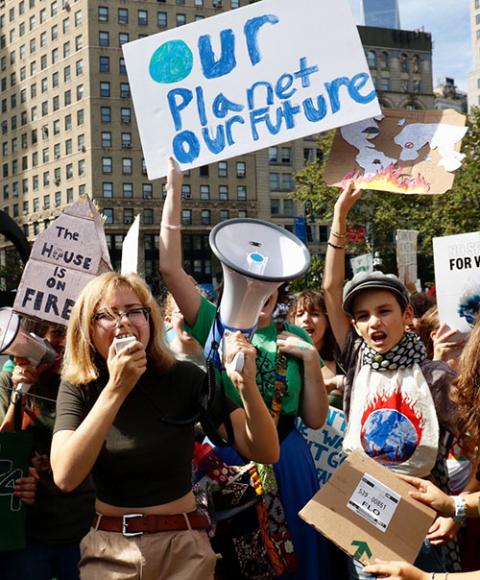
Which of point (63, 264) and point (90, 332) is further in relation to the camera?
point (63, 264)

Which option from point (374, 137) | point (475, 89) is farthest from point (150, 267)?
point (374, 137)

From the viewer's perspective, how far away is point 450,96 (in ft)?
396

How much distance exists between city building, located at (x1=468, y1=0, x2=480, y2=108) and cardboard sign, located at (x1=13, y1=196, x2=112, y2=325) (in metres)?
82.9

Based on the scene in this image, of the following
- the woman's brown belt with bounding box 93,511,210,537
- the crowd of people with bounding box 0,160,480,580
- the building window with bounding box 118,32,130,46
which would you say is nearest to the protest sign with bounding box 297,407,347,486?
the crowd of people with bounding box 0,160,480,580

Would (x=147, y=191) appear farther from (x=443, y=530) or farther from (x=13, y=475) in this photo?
(x=443, y=530)

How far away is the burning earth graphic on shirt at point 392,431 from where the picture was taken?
3059 mm

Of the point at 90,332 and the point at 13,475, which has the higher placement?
the point at 90,332

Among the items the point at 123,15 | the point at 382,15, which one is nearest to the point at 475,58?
the point at 123,15

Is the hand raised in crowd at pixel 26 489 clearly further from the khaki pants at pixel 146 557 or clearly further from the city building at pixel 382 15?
the city building at pixel 382 15

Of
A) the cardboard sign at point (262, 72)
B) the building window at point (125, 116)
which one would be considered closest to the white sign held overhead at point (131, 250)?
the cardboard sign at point (262, 72)

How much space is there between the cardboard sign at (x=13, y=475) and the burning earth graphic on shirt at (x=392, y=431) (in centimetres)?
142

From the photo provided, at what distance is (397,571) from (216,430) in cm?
73

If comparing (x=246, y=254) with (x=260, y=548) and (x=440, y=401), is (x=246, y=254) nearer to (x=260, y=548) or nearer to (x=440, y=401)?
(x=440, y=401)

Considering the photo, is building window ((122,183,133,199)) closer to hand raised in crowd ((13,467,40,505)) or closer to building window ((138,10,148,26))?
building window ((138,10,148,26))
